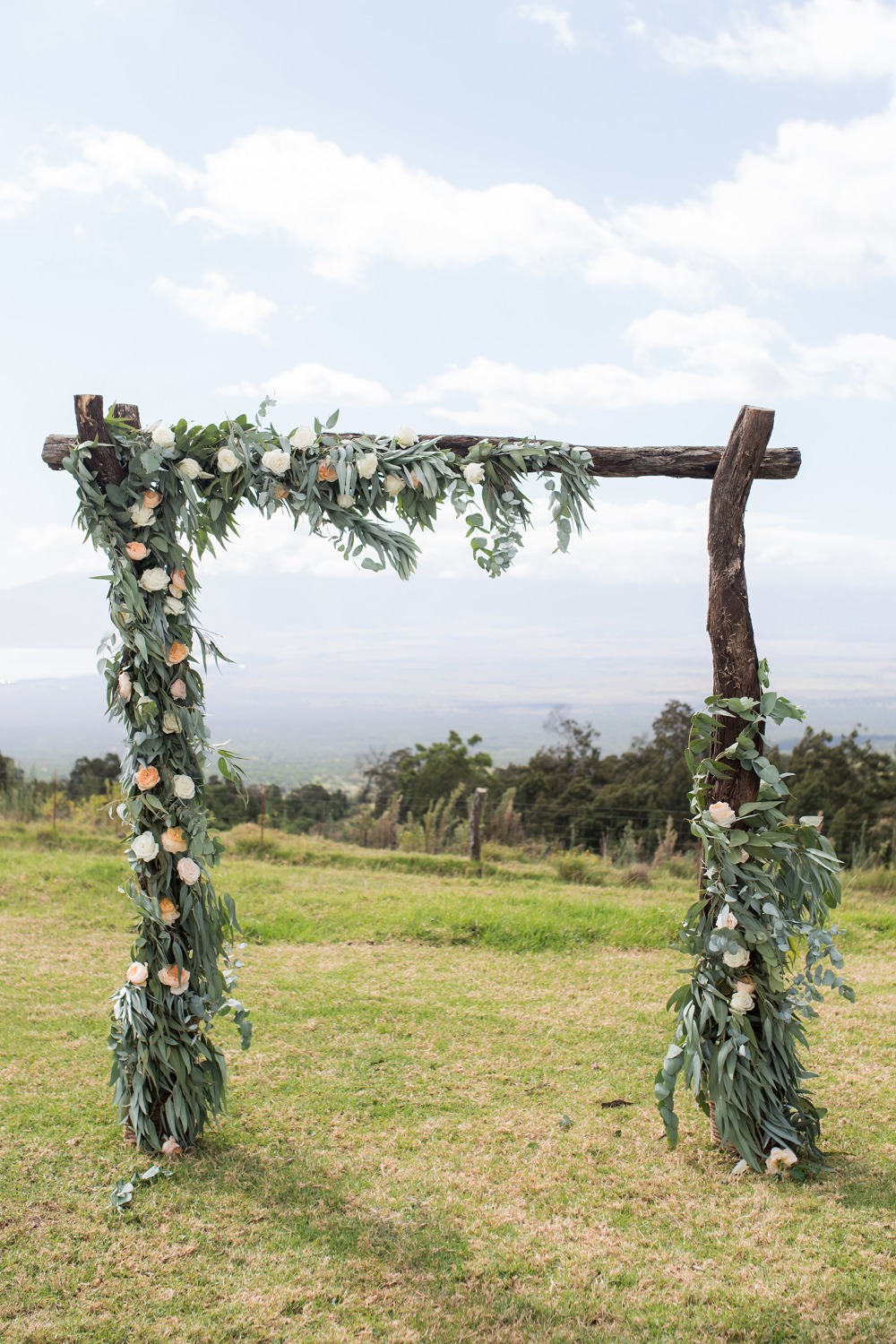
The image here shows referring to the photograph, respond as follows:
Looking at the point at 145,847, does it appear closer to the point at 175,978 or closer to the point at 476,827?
the point at 175,978

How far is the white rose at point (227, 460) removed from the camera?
3.87 m

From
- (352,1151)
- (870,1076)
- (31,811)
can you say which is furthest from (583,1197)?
(31,811)

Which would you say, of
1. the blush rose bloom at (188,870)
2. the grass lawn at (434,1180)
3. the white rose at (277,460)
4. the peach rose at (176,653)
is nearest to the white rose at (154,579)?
the peach rose at (176,653)

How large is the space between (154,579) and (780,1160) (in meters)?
3.42

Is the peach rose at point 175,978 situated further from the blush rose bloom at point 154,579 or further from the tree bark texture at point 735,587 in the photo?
the tree bark texture at point 735,587

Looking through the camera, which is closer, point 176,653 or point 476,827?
point 176,653

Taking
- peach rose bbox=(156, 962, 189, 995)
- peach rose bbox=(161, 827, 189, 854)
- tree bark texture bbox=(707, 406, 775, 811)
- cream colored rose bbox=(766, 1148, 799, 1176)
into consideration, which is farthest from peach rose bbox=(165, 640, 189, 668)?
cream colored rose bbox=(766, 1148, 799, 1176)

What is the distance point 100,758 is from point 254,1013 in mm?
10663

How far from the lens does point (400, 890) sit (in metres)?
8.54

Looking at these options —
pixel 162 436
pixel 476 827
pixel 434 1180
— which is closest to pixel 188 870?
pixel 434 1180

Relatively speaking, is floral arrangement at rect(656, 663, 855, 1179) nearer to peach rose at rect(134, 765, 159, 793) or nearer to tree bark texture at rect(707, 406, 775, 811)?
tree bark texture at rect(707, 406, 775, 811)

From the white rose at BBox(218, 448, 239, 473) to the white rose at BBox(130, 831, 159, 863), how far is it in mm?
1507

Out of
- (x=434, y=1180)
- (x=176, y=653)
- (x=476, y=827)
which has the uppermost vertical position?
(x=176, y=653)

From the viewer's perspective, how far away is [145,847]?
389 centimetres
